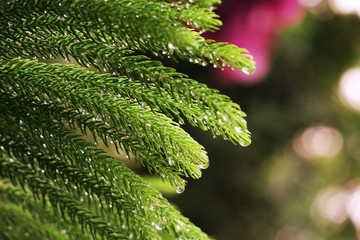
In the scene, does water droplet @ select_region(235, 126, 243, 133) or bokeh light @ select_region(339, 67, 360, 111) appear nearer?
water droplet @ select_region(235, 126, 243, 133)

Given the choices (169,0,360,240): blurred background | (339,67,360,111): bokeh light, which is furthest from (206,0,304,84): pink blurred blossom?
(339,67,360,111): bokeh light

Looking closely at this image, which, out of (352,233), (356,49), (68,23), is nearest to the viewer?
(68,23)

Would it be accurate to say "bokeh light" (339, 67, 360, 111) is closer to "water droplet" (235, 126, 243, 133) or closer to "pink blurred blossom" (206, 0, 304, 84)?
"pink blurred blossom" (206, 0, 304, 84)

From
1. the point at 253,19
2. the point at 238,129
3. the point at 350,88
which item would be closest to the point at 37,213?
the point at 238,129

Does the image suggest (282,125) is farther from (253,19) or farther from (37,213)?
(37,213)

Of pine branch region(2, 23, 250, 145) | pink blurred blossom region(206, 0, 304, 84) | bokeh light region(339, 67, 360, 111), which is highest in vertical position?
bokeh light region(339, 67, 360, 111)

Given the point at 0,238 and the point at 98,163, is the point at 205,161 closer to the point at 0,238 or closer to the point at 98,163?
the point at 98,163

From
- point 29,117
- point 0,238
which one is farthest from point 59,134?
point 0,238

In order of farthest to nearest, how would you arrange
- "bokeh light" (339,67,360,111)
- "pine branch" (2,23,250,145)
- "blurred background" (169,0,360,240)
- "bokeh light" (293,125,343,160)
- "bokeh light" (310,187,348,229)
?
"bokeh light" (310,187,348,229), "bokeh light" (293,125,343,160), "bokeh light" (339,67,360,111), "blurred background" (169,0,360,240), "pine branch" (2,23,250,145)
